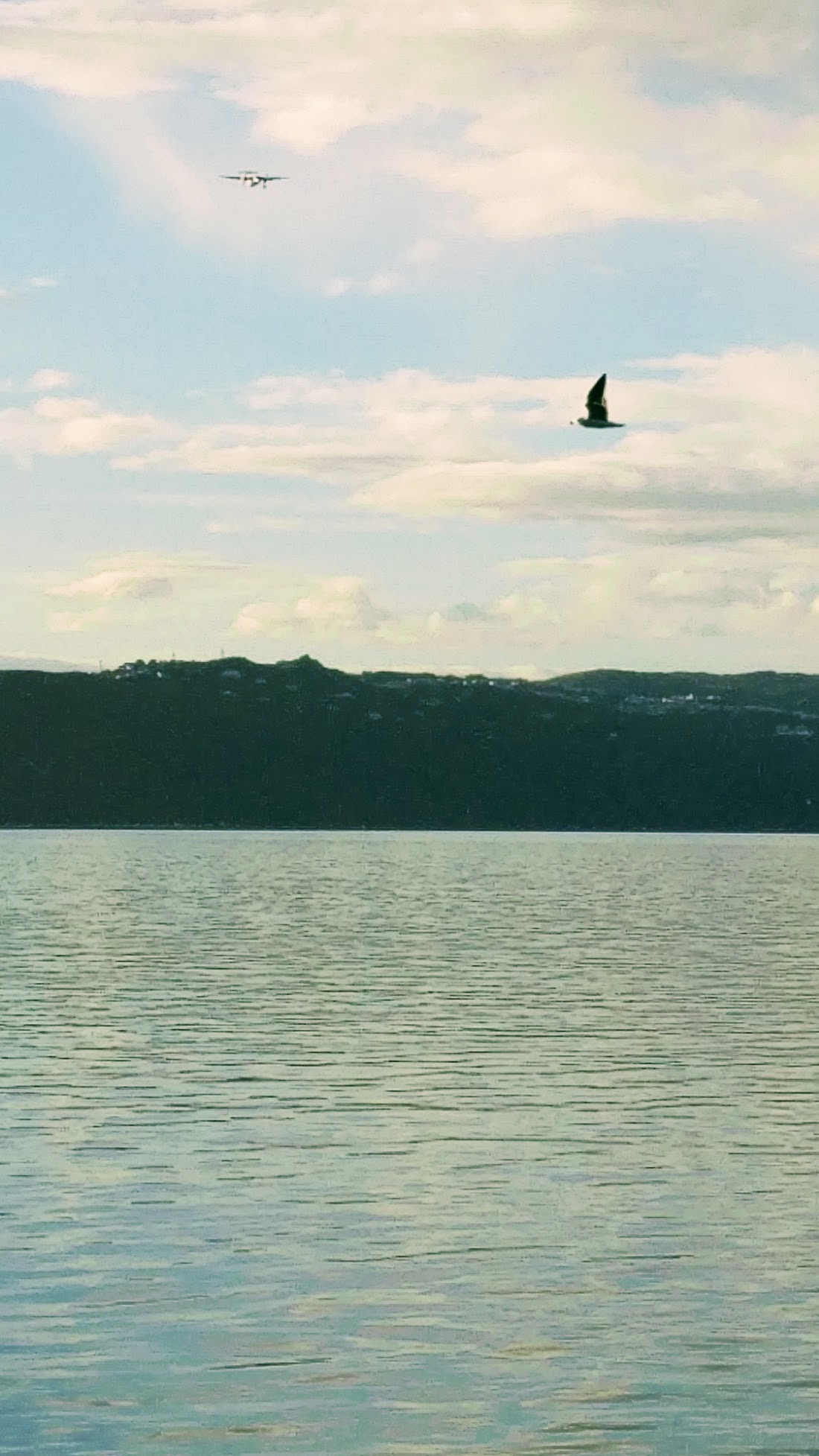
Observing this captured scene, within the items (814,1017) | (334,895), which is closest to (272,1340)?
(814,1017)

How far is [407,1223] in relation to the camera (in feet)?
117

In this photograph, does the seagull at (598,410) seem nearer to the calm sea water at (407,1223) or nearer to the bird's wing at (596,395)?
the bird's wing at (596,395)

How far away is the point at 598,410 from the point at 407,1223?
16.4m

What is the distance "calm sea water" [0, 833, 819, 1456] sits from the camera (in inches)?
993

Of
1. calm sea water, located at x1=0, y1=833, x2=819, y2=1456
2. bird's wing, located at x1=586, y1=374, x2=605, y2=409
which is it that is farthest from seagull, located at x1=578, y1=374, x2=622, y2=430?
calm sea water, located at x1=0, y1=833, x2=819, y2=1456

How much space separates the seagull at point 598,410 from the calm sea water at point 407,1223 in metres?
13.1

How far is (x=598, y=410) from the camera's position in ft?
146

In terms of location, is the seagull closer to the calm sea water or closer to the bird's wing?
the bird's wing

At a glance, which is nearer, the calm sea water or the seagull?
the calm sea water

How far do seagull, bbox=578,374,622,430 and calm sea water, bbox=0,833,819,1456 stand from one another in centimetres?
1310

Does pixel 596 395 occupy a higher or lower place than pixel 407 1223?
higher

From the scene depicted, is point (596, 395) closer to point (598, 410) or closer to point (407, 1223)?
point (598, 410)

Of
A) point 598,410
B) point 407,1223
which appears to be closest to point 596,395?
point 598,410

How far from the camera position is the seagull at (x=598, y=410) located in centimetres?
4287
